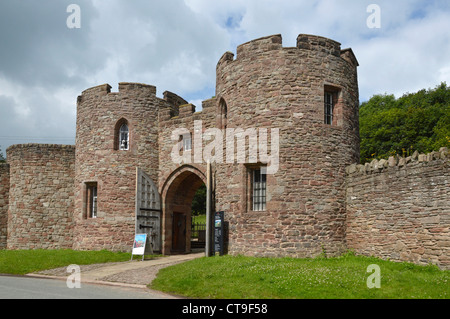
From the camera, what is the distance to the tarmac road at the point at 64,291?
9436 mm

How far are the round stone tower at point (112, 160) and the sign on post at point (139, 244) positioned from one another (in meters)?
1.61

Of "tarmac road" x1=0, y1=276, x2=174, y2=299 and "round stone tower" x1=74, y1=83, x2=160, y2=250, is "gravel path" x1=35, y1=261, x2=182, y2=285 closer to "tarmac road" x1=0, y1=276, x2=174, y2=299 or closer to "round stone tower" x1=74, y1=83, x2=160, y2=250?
"tarmac road" x1=0, y1=276, x2=174, y2=299

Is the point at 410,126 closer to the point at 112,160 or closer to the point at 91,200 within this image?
the point at 112,160

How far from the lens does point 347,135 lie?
15469 mm

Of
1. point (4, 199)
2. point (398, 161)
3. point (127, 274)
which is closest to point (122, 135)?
point (4, 199)

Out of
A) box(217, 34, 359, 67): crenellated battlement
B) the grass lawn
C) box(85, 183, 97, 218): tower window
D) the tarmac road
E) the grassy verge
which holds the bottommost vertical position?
A: the grassy verge

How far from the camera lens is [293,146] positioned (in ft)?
48.0

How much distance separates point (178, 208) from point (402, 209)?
10716 millimetres

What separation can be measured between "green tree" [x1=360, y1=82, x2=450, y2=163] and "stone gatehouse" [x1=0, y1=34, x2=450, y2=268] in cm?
1758

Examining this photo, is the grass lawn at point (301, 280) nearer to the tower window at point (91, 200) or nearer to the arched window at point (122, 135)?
the tower window at point (91, 200)

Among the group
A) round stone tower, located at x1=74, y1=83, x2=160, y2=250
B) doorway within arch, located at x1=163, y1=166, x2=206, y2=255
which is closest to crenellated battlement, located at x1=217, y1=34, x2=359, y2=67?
doorway within arch, located at x1=163, y1=166, x2=206, y2=255

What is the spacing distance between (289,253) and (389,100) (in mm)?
30148

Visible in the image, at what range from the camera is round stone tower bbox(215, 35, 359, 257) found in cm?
1434

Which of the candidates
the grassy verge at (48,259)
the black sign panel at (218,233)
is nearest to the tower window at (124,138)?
the grassy verge at (48,259)
